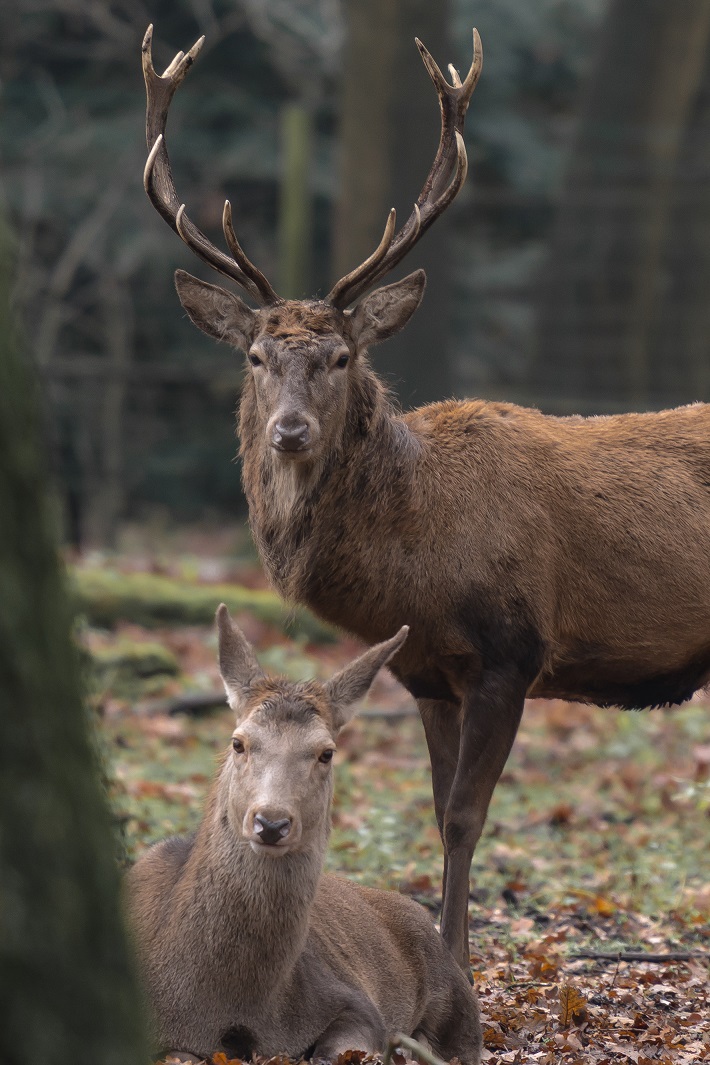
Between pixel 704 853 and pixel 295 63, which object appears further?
pixel 295 63

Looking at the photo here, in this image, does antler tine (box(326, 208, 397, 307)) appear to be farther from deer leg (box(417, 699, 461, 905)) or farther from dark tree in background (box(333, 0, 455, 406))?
dark tree in background (box(333, 0, 455, 406))

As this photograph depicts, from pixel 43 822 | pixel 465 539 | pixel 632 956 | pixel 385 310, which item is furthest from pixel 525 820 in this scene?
pixel 43 822

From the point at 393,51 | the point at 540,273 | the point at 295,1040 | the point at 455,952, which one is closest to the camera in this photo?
the point at 295,1040

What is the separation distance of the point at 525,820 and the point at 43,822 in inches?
268

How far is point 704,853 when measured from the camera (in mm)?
8336

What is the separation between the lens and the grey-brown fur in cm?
625

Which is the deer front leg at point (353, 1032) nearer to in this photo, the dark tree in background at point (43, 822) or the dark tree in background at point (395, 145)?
the dark tree in background at point (43, 822)

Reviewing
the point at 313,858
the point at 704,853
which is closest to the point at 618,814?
the point at 704,853

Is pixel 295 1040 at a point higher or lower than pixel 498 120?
lower

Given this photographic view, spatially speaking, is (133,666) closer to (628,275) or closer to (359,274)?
(359,274)

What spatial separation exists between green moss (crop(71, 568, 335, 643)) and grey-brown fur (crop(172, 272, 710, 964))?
5.39m

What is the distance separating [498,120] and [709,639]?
14.7m

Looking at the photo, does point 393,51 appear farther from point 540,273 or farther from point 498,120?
point 498,120

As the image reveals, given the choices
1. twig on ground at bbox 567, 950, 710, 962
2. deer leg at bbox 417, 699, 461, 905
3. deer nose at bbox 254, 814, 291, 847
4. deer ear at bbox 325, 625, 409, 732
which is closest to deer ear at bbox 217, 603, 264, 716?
deer ear at bbox 325, 625, 409, 732
